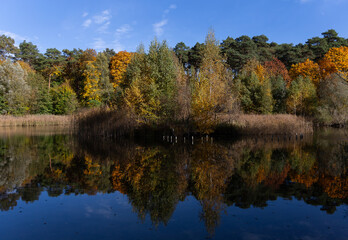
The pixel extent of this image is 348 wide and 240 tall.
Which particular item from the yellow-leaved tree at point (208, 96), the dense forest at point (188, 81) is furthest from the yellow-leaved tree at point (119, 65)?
the yellow-leaved tree at point (208, 96)

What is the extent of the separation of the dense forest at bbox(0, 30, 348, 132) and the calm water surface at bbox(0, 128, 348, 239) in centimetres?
924

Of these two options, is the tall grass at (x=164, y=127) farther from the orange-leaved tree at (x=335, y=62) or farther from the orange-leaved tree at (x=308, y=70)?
the orange-leaved tree at (x=308, y=70)

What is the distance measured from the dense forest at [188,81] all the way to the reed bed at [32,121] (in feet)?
13.4

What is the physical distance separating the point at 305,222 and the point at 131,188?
5.35m

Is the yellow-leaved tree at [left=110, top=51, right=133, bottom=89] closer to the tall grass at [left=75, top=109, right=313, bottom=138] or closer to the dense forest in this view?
the dense forest

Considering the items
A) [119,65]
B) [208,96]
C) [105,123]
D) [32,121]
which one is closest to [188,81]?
[208,96]

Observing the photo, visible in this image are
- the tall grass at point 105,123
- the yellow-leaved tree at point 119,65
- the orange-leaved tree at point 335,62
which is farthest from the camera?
the yellow-leaved tree at point 119,65

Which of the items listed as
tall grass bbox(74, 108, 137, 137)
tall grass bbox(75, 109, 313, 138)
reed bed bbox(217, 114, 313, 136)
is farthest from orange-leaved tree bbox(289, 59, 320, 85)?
tall grass bbox(74, 108, 137, 137)

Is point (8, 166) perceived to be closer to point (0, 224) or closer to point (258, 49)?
point (0, 224)

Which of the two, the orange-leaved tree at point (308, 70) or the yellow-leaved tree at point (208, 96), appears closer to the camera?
the yellow-leaved tree at point (208, 96)

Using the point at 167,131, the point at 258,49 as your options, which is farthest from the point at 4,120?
the point at 258,49

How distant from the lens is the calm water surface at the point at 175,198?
625cm

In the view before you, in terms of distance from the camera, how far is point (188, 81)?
3045cm

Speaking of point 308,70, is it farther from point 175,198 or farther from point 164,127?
point 175,198
